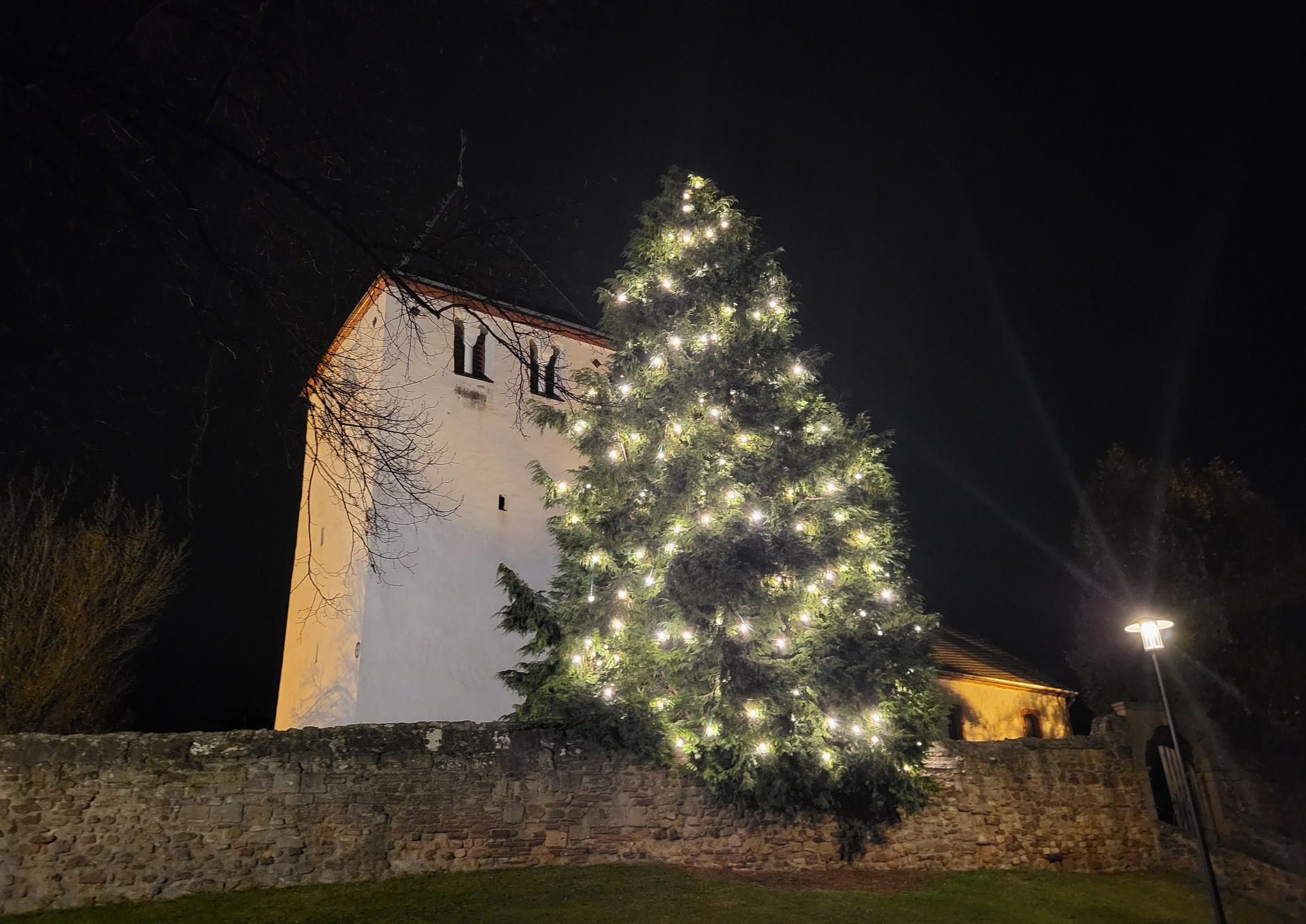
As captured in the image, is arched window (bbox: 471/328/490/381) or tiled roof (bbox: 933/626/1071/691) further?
tiled roof (bbox: 933/626/1071/691)

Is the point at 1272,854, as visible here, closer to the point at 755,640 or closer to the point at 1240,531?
the point at 1240,531

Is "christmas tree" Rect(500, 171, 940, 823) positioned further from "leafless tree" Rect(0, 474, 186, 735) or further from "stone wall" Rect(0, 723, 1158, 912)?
"leafless tree" Rect(0, 474, 186, 735)

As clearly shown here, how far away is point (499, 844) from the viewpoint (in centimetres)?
993

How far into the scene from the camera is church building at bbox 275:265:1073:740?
1606cm

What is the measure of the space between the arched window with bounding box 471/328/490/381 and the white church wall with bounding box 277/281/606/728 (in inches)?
4.1

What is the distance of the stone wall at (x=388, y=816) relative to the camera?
8.74 m

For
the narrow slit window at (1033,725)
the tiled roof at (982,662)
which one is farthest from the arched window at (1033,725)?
the tiled roof at (982,662)

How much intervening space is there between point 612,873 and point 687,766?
144 centimetres

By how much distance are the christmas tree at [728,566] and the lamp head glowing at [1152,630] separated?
2453 millimetres

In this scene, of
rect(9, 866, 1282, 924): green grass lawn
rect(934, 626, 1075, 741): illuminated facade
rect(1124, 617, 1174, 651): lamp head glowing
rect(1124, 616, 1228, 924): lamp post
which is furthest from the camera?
rect(934, 626, 1075, 741): illuminated facade

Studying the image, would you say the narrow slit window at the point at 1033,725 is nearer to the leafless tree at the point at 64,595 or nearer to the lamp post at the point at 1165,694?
the lamp post at the point at 1165,694

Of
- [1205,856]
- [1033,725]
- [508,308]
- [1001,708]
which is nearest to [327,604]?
[508,308]

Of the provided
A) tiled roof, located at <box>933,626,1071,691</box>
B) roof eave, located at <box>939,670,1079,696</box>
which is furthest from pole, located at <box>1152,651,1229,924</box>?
roof eave, located at <box>939,670,1079,696</box>

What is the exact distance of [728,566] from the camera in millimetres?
10180
